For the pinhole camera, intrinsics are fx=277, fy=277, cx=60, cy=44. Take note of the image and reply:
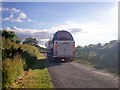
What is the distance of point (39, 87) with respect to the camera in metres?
13.0

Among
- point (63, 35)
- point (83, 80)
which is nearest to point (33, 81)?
point (83, 80)

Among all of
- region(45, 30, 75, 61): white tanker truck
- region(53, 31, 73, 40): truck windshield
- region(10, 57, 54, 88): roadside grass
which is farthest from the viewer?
region(53, 31, 73, 40): truck windshield

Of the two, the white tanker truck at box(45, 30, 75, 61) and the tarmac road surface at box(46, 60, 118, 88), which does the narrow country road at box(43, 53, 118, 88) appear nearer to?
the tarmac road surface at box(46, 60, 118, 88)

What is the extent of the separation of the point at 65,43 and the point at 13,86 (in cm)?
2169

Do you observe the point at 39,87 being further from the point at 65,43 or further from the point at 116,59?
the point at 65,43

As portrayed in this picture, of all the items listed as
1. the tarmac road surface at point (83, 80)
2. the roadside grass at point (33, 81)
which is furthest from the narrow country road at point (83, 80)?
the roadside grass at point (33, 81)

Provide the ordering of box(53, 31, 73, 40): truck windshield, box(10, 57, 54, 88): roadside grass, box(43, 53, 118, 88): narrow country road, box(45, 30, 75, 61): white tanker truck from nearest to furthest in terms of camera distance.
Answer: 1. box(10, 57, 54, 88): roadside grass
2. box(43, 53, 118, 88): narrow country road
3. box(45, 30, 75, 61): white tanker truck
4. box(53, 31, 73, 40): truck windshield

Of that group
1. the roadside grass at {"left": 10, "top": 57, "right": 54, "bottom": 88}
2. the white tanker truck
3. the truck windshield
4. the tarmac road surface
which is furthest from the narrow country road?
the truck windshield

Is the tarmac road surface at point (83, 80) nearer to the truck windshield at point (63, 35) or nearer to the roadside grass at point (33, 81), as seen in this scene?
the roadside grass at point (33, 81)

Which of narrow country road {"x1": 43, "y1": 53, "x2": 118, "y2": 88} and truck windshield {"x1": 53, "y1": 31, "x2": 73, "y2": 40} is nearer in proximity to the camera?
narrow country road {"x1": 43, "y1": 53, "x2": 118, "y2": 88}

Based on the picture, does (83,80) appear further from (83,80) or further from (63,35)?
(63,35)

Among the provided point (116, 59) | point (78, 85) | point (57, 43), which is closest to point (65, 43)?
point (57, 43)

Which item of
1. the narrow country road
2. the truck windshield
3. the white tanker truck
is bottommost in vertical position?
the narrow country road

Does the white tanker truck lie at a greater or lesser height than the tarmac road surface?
greater
